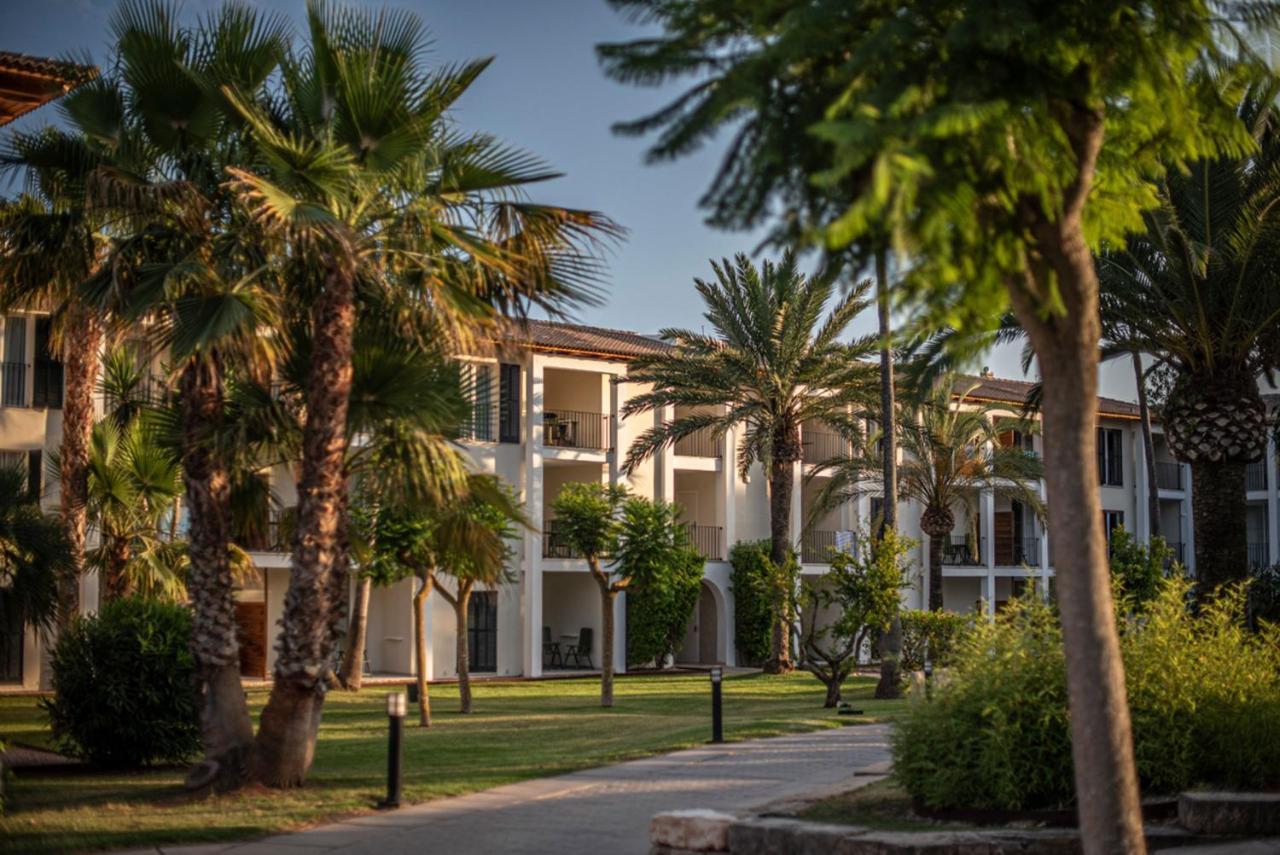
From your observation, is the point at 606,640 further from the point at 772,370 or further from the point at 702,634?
the point at 702,634

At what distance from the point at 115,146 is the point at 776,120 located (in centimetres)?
953

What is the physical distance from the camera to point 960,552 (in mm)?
47781

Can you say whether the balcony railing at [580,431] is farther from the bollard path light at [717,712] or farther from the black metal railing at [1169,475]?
the black metal railing at [1169,475]

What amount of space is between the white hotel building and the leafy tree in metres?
23.0

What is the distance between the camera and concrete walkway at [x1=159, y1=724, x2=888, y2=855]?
10.7 m

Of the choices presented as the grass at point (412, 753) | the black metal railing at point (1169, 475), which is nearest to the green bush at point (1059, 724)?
the grass at point (412, 753)

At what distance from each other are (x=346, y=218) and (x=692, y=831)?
6708 mm

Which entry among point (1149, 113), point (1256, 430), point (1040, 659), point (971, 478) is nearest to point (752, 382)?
point (971, 478)

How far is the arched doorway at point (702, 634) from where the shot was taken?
42062 millimetres

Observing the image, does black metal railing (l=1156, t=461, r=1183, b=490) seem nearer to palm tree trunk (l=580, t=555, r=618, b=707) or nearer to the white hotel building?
the white hotel building

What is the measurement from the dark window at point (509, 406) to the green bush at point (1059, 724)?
25802 millimetres

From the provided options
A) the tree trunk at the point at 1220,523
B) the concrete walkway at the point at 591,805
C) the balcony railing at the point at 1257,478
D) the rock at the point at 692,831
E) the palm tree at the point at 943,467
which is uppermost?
the balcony railing at the point at 1257,478

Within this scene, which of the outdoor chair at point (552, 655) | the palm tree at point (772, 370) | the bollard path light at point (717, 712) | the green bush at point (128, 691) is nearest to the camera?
the green bush at point (128, 691)

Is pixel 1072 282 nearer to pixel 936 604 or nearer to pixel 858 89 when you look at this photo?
pixel 858 89
